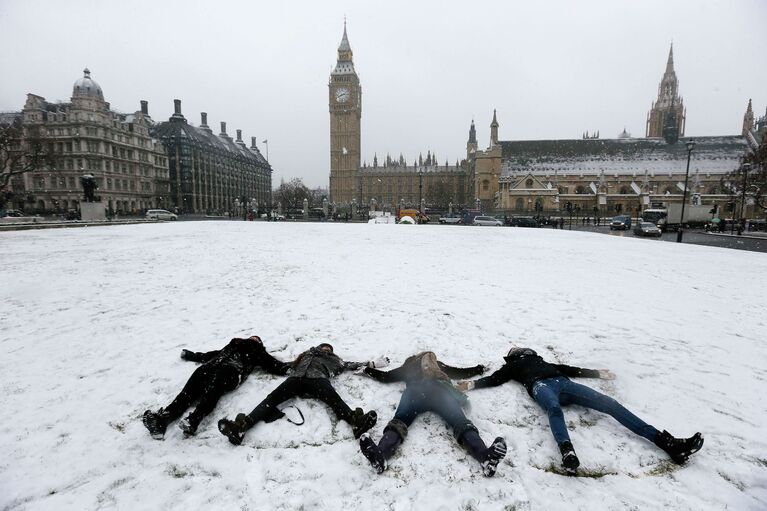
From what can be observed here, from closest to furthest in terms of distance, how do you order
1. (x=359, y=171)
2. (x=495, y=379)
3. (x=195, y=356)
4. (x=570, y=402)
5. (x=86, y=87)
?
(x=570, y=402), (x=495, y=379), (x=195, y=356), (x=86, y=87), (x=359, y=171)

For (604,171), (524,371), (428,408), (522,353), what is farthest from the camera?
(604,171)

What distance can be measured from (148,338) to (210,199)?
8840cm

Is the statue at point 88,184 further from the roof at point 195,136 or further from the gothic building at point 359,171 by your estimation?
the gothic building at point 359,171

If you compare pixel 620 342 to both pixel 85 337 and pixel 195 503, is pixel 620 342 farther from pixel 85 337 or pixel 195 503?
pixel 85 337

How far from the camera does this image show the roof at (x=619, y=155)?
67.4 m

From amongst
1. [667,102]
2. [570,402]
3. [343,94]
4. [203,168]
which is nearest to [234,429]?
[570,402]

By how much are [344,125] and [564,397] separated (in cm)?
10899

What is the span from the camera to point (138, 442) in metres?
3.69

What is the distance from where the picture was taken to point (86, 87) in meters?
56.2

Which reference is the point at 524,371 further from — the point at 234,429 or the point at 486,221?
the point at 486,221

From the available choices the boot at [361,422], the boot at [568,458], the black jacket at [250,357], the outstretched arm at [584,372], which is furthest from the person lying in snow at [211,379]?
the outstretched arm at [584,372]

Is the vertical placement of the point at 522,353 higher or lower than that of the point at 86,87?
lower

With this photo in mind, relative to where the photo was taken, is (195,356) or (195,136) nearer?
(195,356)

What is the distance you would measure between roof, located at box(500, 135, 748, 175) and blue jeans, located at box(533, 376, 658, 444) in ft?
245
